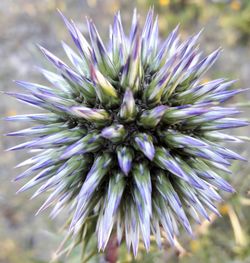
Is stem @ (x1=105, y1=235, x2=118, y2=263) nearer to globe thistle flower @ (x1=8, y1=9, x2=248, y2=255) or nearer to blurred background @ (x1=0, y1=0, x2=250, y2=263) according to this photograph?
globe thistle flower @ (x1=8, y1=9, x2=248, y2=255)

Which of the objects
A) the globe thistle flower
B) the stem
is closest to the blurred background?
the stem

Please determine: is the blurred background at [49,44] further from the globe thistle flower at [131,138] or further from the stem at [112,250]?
the globe thistle flower at [131,138]

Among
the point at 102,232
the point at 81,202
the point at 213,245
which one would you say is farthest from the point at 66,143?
the point at 213,245

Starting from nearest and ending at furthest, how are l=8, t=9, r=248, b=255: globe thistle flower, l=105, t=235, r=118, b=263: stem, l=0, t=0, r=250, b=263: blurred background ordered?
1. l=8, t=9, r=248, b=255: globe thistle flower
2. l=105, t=235, r=118, b=263: stem
3. l=0, t=0, r=250, b=263: blurred background

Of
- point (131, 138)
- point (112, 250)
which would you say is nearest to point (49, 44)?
point (112, 250)

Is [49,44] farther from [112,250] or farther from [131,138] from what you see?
[131,138]

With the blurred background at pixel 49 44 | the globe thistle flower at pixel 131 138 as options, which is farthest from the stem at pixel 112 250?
the blurred background at pixel 49 44
